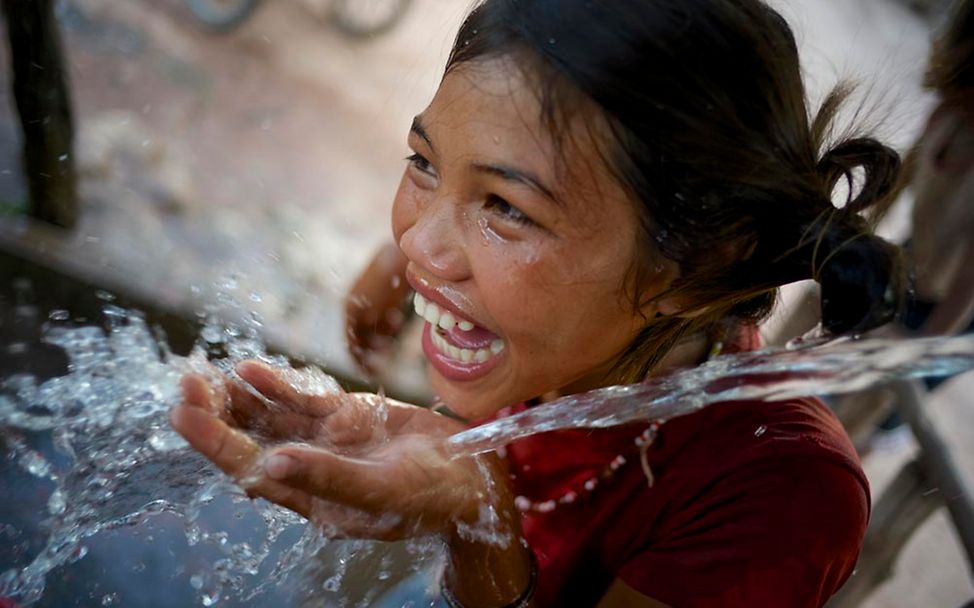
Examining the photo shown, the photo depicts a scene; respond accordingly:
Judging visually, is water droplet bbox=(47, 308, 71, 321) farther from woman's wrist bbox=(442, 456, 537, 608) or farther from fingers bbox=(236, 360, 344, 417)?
woman's wrist bbox=(442, 456, 537, 608)

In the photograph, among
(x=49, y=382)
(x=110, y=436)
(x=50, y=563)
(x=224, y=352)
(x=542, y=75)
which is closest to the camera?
(x=542, y=75)

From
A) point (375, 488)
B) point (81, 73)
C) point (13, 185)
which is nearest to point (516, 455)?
point (375, 488)

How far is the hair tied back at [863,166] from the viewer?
1533 millimetres

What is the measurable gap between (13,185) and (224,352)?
1285mm

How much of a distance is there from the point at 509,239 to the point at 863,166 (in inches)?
26.1

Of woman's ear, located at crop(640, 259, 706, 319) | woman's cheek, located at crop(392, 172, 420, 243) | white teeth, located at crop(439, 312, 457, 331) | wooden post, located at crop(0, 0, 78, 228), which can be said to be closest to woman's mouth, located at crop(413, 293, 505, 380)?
white teeth, located at crop(439, 312, 457, 331)

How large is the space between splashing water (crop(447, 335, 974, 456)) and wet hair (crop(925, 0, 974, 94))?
1272mm

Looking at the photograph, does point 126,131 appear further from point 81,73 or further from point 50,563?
point 50,563

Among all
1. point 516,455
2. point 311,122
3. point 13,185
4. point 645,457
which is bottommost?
point 311,122

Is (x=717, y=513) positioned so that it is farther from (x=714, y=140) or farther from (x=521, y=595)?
(x=714, y=140)

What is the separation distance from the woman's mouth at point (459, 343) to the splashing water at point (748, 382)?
5.3 inches

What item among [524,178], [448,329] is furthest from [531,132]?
[448,329]

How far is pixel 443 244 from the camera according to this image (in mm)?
1426

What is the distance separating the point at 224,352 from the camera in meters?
2.60
